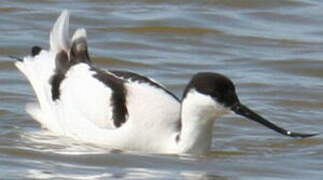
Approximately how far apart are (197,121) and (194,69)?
326 cm

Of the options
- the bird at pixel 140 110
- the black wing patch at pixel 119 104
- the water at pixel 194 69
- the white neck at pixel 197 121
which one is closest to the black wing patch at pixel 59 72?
the bird at pixel 140 110

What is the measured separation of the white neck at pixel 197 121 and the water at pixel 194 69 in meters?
0.12

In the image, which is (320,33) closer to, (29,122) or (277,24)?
(277,24)

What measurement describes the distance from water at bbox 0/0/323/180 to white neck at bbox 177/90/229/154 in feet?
0.39

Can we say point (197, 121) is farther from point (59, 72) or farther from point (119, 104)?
point (59, 72)

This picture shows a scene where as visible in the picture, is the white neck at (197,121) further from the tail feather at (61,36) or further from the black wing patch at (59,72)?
the tail feather at (61,36)

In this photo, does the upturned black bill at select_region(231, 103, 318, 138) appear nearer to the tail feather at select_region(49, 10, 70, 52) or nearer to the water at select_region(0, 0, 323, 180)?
the water at select_region(0, 0, 323, 180)

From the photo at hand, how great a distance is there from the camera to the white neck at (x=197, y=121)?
11641 millimetres

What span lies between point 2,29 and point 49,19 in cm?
72

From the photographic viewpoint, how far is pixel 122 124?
39.3 feet

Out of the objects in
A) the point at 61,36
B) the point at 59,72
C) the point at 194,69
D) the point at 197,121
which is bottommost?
the point at 194,69

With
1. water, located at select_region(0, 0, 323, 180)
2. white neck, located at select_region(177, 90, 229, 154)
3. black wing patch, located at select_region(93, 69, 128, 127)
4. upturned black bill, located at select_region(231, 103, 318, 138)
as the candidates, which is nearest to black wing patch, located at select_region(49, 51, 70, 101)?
water, located at select_region(0, 0, 323, 180)

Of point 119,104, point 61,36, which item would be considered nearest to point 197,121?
point 119,104

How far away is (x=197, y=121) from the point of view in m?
11.8
